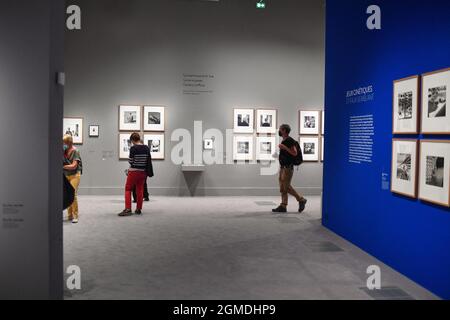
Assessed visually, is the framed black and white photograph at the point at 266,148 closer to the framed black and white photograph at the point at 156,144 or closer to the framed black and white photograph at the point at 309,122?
the framed black and white photograph at the point at 309,122

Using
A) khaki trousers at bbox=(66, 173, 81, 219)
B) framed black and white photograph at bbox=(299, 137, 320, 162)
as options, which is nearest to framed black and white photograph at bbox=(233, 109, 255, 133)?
framed black and white photograph at bbox=(299, 137, 320, 162)

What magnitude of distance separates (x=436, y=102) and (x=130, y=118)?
376 inches

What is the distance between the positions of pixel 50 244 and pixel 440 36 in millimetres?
4576

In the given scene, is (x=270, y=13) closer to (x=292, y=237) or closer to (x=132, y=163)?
(x=132, y=163)

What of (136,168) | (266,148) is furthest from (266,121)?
(136,168)

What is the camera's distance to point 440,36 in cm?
486

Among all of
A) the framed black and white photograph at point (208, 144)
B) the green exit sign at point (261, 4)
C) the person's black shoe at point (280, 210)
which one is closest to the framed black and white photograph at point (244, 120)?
the framed black and white photograph at point (208, 144)

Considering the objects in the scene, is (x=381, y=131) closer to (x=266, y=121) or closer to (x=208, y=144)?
(x=266, y=121)

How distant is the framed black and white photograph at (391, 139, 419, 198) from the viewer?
17.5ft

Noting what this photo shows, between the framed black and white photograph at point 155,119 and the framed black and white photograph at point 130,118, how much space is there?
0.79 ft

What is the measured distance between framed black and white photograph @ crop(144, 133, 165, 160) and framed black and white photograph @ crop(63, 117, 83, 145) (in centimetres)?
186

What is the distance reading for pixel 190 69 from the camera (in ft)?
42.6

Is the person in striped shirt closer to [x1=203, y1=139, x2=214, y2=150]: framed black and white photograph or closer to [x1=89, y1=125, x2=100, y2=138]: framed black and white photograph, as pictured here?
[x1=203, y1=139, x2=214, y2=150]: framed black and white photograph

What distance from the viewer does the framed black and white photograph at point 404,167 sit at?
533 cm
